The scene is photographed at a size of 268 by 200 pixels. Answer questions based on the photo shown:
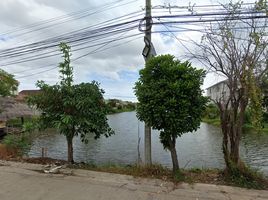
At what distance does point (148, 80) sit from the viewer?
762 centimetres

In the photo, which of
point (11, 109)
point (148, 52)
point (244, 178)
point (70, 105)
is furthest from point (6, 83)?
point (244, 178)

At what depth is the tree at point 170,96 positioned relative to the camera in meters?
7.24

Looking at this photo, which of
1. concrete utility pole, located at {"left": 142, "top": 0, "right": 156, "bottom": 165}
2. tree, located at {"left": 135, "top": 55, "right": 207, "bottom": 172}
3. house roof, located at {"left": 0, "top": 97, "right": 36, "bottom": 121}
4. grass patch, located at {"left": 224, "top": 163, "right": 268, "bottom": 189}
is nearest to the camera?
grass patch, located at {"left": 224, "top": 163, "right": 268, "bottom": 189}

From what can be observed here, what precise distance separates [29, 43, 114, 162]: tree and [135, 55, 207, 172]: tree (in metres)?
2.13

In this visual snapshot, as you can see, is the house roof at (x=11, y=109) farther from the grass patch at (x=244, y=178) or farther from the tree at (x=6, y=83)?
the grass patch at (x=244, y=178)

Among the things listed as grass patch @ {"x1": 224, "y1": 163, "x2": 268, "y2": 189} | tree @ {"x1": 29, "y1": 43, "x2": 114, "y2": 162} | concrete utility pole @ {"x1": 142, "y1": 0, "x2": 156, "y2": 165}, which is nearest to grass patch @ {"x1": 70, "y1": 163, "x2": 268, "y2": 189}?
grass patch @ {"x1": 224, "y1": 163, "x2": 268, "y2": 189}

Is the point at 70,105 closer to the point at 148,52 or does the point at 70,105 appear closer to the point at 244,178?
the point at 148,52

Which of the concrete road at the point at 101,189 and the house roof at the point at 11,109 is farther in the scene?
the house roof at the point at 11,109

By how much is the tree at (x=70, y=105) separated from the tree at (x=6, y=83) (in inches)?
1231

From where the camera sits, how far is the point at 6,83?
40.5m

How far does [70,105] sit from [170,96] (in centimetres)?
333

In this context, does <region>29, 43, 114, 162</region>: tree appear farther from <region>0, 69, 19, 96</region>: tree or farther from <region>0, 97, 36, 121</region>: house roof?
<region>0, 69, 19, 96</region>: tree

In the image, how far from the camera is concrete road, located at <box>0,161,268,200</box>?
6.26 m

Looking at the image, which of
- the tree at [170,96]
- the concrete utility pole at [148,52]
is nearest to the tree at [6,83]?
the concrete utility pole at [148,52]
